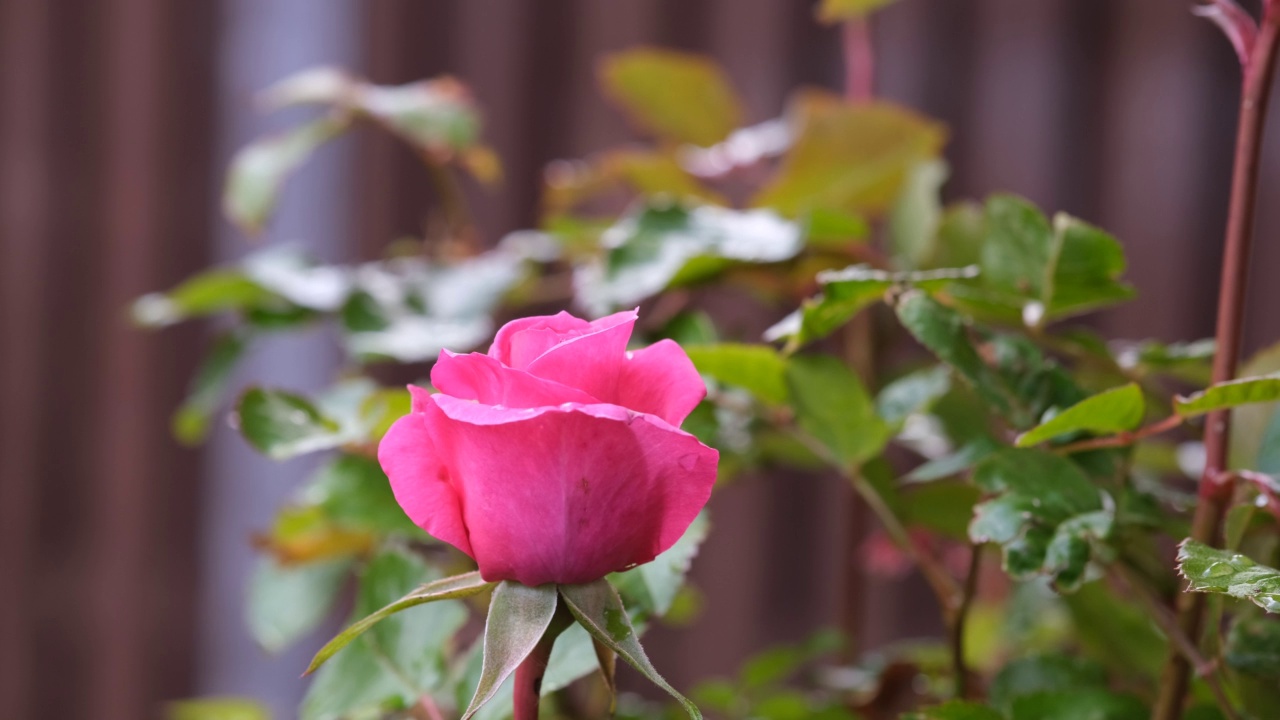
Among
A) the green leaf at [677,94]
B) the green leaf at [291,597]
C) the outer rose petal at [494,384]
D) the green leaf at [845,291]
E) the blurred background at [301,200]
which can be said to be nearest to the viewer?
the outer rose petal at [494,384]

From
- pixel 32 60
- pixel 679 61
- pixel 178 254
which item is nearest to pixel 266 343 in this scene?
pixel 178 254

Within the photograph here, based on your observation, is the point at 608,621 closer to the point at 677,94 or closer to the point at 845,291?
the point at 845,291

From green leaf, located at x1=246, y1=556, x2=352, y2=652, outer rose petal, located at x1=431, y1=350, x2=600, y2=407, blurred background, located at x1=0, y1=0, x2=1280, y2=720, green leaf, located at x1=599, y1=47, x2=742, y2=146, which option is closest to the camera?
outer rose petal, located at x1=431, y1=350, x2=600, y2=407

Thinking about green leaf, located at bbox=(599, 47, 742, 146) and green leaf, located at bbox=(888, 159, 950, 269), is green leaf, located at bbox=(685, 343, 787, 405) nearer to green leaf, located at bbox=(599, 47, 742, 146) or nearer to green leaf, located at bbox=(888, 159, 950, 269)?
green leaf, located at bbox=(888, 159, 950, 269)

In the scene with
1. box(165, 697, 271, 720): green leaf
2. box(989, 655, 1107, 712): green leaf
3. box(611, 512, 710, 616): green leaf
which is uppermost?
box(611, 512, 710, 616): green leaf

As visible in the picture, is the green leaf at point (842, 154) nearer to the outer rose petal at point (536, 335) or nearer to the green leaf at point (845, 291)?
the green leaf at point (845, 291)

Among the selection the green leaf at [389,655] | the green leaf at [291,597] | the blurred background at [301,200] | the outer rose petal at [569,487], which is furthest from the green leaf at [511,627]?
the blurred background at [301,200]

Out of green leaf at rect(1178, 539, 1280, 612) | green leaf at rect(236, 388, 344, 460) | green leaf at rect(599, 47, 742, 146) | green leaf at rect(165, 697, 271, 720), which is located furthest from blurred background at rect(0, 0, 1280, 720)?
green leaf at rect(1178, 539, 1280, 612)
